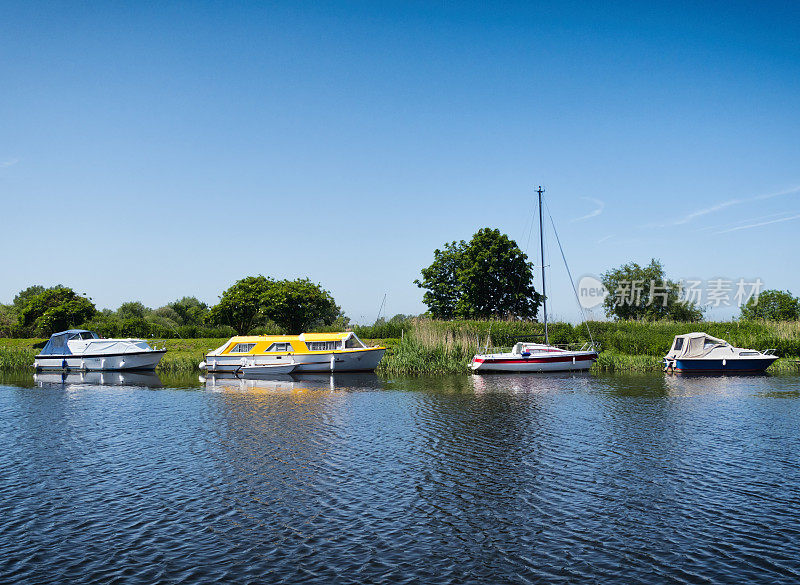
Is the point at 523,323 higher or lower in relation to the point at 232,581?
higher

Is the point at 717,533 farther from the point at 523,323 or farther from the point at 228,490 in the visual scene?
the point at 523,323

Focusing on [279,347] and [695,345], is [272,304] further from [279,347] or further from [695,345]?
[695,345]

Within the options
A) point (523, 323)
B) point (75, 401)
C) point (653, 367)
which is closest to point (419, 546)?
point (75, 401)

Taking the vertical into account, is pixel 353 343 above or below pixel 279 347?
above

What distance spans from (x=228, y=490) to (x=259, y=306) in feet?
163

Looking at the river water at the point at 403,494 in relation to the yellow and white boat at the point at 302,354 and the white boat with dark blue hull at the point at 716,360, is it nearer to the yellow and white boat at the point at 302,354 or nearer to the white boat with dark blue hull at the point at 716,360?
the white boat with dark blue hull at the point at 716,360

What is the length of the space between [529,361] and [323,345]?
13978 millimetres

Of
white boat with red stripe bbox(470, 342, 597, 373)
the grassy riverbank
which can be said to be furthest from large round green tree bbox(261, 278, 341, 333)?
white boat with red stripe bbox(470, 342, 597, 373)

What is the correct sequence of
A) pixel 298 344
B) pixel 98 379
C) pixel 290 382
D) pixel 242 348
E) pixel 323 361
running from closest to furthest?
1. pixel 290 382
2. pixel 98 379
3. pixel 323 361
4. pixel 298 344
5. pixel 242 348

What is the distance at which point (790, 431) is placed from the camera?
19000mm

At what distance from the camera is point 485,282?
63.7 m

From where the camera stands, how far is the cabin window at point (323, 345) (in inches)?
1668

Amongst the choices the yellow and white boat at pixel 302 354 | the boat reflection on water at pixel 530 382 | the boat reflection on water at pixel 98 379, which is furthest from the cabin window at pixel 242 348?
the boat reflection on water at pixel 530 382

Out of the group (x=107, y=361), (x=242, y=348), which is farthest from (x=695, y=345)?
(x=107, y=361)
